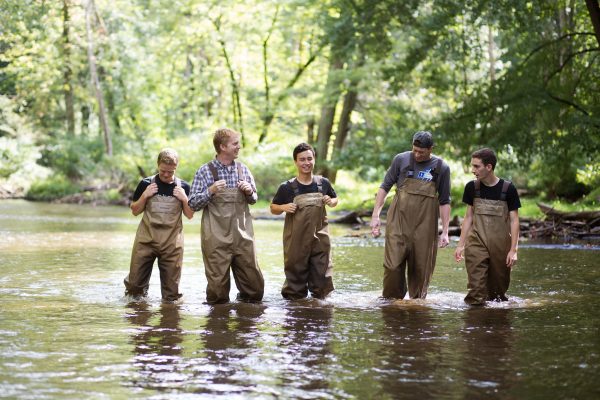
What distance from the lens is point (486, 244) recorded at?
28.3ft

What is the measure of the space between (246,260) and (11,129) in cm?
3697

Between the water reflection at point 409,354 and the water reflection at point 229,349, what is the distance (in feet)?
2.93

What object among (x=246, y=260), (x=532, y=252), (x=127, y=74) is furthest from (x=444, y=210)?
(x=127, y=74)

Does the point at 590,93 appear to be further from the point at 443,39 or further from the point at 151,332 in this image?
the point at 151,332

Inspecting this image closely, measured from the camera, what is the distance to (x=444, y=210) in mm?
8648

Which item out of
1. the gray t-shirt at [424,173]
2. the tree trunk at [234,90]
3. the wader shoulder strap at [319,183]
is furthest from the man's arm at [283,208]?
the tree trunk at [234,90]

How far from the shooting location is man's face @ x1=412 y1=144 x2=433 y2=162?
8602mm

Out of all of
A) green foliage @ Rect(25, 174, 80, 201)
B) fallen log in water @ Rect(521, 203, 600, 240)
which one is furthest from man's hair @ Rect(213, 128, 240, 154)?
green foliage @ Rect(25, 174, 80, 201)

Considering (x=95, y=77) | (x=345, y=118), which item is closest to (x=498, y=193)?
(x=345, y=118)

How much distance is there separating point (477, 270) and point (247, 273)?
2315 millimetres

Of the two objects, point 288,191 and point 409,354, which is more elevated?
point 288,191

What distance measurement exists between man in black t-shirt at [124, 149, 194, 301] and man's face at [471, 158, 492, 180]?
2859 millimetres

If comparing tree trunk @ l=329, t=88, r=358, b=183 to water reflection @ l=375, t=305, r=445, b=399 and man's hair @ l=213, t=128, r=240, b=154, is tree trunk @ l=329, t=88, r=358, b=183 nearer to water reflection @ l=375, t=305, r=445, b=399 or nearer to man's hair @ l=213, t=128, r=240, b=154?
man's hair @ l=213, t=128, r=240, b=154

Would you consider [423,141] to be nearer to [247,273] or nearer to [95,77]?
[247,273]
